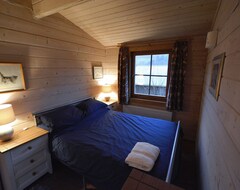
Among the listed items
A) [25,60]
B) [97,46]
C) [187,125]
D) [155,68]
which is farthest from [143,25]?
[187,125]

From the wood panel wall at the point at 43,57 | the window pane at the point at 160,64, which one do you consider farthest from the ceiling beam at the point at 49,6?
the window pane at the point at 160,64

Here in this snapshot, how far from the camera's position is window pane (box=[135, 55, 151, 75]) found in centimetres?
314

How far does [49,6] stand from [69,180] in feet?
7.67

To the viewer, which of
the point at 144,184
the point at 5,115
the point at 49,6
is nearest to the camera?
the point at 144,184

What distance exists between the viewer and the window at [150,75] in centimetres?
298

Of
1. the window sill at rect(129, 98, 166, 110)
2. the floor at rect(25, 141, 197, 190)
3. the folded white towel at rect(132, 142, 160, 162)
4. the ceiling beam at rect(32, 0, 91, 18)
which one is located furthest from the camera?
the window sill at rect(129, 98, 166, 110)

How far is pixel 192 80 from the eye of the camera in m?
2.62

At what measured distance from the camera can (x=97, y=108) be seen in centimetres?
276

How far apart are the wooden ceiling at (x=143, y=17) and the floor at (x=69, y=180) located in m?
2.26

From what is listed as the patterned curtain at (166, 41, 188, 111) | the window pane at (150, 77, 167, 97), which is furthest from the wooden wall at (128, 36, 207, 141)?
the window pane at (150, 77, 167, 97)

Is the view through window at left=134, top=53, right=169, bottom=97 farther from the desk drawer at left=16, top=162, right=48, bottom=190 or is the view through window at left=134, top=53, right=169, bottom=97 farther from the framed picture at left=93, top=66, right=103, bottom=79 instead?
the desk drawer at left=16, top=162, right=48, bottom=190

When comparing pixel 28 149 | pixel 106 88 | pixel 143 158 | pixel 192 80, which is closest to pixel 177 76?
pixel 192 80

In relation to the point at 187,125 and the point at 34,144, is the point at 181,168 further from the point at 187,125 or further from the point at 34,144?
the point at 34,144

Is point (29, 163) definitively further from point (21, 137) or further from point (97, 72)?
point (97, 72)
